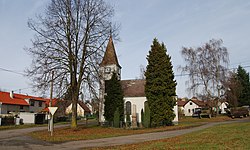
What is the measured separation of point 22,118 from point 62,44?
27.0 m

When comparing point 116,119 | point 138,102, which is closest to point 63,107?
point 116,119

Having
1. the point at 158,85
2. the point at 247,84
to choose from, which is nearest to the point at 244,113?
the point at 247,84

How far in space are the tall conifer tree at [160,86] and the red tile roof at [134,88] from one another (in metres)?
8.82

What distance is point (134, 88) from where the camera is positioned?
1684 inches

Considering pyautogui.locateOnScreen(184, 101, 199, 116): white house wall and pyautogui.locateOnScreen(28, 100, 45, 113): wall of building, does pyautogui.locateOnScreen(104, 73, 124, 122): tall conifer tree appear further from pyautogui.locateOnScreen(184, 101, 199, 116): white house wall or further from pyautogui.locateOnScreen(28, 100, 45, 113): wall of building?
pyautogui.locateOnScreen(184, 101, 199, 116): white house wall

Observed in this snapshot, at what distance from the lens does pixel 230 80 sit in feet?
152

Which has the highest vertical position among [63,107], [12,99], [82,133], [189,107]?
[12,99]

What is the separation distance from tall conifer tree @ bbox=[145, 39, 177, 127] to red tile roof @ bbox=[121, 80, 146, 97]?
882cm

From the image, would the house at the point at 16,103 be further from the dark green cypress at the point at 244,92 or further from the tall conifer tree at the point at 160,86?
the dark green cypress at the point at 244,92

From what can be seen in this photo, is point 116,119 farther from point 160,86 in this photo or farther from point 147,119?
point 160,86

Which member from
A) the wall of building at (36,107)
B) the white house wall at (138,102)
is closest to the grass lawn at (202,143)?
the white house wall at (138,102)

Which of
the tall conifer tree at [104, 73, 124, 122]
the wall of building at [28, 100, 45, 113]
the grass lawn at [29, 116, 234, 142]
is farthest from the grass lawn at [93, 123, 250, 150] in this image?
the wall of building at [28, 100, 45, 113]

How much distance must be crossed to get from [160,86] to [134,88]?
468 inches

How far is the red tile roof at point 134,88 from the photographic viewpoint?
4122cm
